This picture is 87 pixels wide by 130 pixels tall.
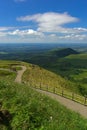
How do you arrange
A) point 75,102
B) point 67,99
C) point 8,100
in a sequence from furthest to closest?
point 67,99 < point 75,102 < point 8,100

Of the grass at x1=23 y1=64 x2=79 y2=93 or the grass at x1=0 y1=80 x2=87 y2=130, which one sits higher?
the grass at x1=0 y1=80 x2=87 y2=130

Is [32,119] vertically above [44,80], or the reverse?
[32,119]

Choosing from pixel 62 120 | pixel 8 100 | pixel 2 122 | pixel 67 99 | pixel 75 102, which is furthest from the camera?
pixel 67 99

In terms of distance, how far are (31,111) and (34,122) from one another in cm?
118

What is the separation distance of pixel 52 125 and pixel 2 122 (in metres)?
3.39

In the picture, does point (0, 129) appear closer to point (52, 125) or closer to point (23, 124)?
point (23, 124)

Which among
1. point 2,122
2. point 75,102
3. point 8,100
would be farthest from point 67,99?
point 2,122

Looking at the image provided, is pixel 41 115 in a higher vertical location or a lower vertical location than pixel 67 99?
higher

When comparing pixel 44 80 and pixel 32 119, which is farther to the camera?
pixel 44 80

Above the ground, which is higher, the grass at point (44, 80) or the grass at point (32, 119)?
the grass at point (32, 119)

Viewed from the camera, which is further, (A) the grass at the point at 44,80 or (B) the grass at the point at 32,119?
(A) the grass at the point at 44,80

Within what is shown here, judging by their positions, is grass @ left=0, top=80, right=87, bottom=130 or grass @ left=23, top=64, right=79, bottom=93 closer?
grass @ left=0, top=80, right=87, bottom=130

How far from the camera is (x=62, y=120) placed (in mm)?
16328

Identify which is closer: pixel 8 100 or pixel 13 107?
pixel 13 107
